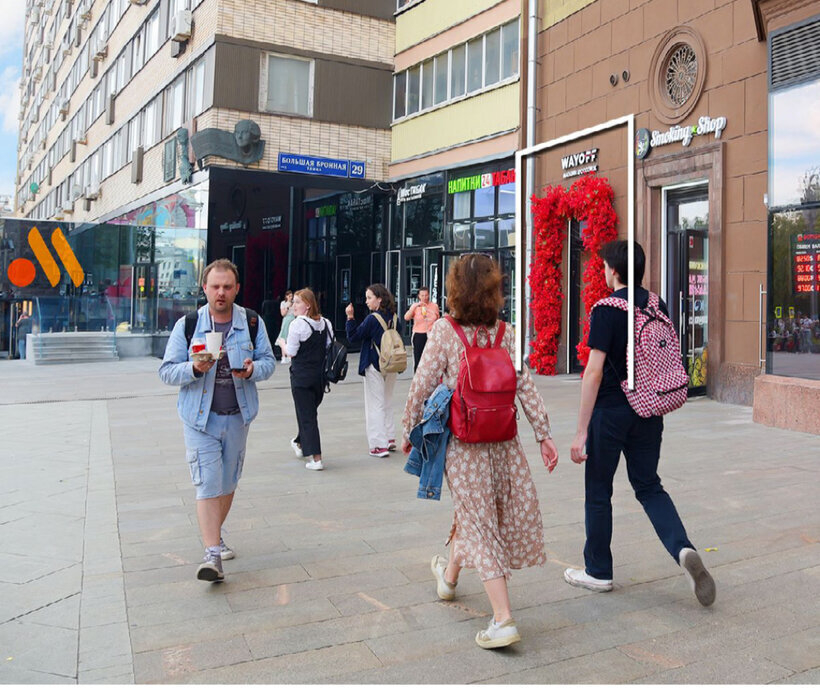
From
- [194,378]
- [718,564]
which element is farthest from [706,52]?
[194,378]

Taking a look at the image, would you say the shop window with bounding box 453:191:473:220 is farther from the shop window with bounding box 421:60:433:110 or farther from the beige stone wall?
the beige stone wall

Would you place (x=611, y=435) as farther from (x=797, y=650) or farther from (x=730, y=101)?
(x=730, y=101)

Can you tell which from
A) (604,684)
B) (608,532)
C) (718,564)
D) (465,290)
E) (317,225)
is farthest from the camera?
(317,225)

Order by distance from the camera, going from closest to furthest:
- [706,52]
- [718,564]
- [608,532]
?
[608,532]
[718,564]
[706,52]

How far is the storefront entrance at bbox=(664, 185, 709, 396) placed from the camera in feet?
41.5

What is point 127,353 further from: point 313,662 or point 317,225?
point 313,662


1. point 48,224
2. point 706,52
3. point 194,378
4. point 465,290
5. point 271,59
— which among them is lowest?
point 194,378

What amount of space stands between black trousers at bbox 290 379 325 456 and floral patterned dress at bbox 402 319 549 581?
378cm

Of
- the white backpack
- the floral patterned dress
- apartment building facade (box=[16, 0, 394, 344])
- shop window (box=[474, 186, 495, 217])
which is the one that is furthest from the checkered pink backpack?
apartment building facade (box=[16, 0, 394, 344])

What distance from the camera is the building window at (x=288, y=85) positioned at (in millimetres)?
21672

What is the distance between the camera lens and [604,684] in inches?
127

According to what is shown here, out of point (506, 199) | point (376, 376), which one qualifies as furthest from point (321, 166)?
point (376, 376)

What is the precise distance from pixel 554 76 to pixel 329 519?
42.4ft

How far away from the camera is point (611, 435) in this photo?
13.7 ft
